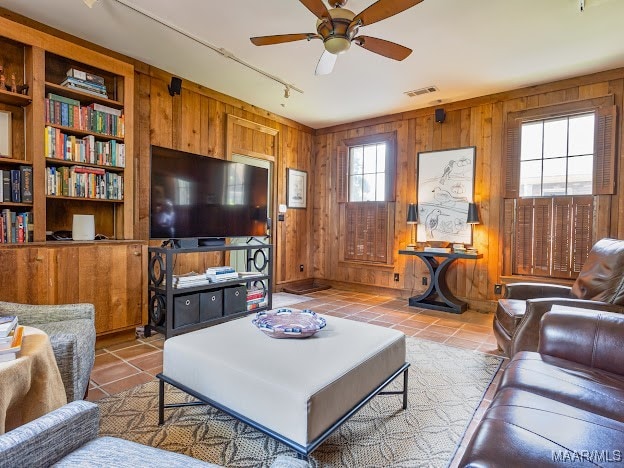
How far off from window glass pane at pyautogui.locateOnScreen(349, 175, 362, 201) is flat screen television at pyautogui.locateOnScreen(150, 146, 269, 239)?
1.72 metres

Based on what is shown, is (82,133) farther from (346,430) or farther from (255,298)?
(346,430)

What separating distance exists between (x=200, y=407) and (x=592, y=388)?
5.95 ft

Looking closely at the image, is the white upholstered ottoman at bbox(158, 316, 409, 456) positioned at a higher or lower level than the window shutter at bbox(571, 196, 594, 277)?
lower

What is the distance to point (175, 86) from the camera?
11.9 ft

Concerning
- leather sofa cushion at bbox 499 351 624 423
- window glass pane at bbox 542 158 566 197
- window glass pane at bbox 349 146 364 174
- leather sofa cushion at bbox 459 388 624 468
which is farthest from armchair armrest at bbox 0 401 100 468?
window glass pane at bbox 349 146 364 174

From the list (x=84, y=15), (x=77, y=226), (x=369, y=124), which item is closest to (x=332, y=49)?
(x=84, y=15)

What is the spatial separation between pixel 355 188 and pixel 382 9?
3.44m

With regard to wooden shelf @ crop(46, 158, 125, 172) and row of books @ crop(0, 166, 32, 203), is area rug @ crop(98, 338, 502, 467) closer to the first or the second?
row of books @ crop(0, 166, 32, 203)

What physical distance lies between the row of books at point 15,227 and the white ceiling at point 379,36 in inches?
61.7

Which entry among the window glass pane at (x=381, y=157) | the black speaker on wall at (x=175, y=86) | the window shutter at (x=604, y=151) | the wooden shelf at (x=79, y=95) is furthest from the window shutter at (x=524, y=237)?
the wooden shelf at (x=79, y=95)

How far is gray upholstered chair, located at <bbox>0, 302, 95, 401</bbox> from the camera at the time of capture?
62.7 inches

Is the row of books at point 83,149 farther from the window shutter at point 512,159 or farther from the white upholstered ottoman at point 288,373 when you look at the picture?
the window shutter at point 512,159

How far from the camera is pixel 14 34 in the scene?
2412 millimetres

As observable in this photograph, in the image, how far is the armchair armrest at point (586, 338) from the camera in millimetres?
1397
